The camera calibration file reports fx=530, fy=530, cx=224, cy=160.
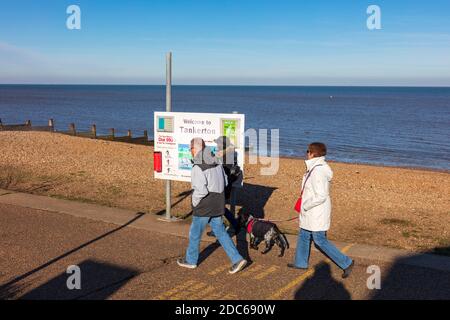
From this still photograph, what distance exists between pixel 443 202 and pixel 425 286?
268 inches

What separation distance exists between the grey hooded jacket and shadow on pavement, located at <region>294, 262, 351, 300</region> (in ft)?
4.44

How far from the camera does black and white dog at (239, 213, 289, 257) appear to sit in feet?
23.7

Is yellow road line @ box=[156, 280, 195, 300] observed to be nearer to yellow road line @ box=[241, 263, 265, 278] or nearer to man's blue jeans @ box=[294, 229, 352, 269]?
yellow road line @ box=[241, 263, 265, 278]

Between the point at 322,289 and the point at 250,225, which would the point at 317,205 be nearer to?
the point at 322,289

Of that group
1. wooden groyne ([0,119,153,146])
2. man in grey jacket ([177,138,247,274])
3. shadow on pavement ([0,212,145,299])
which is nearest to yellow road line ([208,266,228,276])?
man in grey jacket ([177,138,247,274])

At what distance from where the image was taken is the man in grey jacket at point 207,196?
21.0 ft

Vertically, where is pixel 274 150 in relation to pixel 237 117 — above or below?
below

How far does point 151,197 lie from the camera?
38.0 feet

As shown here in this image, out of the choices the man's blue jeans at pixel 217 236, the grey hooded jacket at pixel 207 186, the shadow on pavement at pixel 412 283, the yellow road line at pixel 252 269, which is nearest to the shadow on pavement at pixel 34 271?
the man's blue jeans at pixel 217 236

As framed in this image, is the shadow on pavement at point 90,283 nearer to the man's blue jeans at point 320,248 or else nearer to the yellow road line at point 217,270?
the yellow road line at point 217,270

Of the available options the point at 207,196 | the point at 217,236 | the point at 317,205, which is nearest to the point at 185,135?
the point at 207,196

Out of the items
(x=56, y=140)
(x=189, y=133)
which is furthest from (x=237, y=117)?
(x=56, y=140)

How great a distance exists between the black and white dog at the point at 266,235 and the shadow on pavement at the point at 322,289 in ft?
2.80
